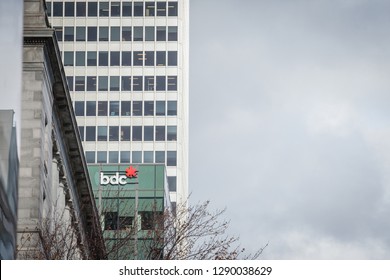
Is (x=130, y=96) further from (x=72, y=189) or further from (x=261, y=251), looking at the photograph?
(x=261, y=251)

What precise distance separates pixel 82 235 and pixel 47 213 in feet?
50.8

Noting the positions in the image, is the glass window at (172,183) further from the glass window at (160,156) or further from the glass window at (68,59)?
the glass window at (68,59)

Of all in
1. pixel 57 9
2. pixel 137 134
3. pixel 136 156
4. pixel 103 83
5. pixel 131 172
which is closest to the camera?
pixel 131 172

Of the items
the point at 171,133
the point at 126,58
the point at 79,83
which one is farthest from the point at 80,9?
the point at 171,133

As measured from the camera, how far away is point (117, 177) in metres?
121

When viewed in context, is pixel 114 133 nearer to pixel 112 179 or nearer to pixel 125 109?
pixel 125 109

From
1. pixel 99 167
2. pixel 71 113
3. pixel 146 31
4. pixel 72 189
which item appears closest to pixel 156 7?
pixel 146 31

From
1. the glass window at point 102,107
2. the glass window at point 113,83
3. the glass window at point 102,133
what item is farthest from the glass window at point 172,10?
the glass window at point 102,133

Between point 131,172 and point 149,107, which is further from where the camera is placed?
point 149,107

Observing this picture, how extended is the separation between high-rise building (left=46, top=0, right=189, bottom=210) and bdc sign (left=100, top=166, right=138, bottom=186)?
19813 mm

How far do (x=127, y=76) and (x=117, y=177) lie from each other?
85.9 feet

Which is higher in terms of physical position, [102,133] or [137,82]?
[137,82]

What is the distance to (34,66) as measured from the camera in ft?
162

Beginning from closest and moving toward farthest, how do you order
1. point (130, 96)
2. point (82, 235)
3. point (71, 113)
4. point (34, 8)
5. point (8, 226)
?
point (8, 226)
point (34, 8)
point (71, 113)
point (82, 235)
point (130, 96)
